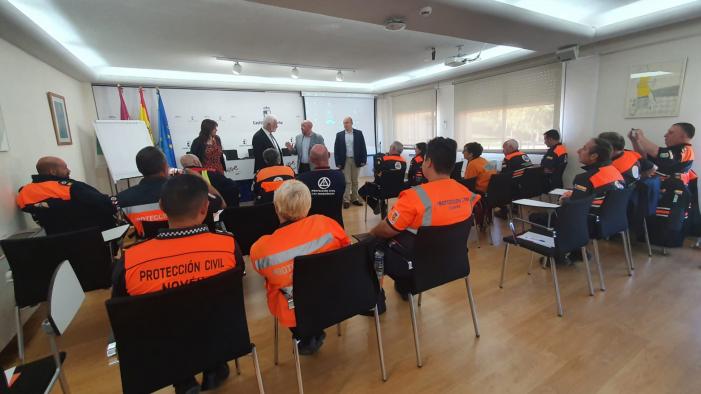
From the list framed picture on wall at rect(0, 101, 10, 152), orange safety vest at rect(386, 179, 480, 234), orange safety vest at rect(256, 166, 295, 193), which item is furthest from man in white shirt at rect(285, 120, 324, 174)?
orange safety vest at rect(386, 179, 480, 234)

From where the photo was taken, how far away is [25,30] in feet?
9.60

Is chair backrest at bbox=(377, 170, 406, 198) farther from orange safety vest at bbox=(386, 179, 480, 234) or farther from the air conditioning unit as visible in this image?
the air conditioning unit

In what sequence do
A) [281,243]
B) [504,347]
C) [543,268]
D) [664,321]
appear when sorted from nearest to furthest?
[281,243] → [504,347] → [664,321] → [543,268]

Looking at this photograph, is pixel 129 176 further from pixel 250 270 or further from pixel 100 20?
pixel 250 270

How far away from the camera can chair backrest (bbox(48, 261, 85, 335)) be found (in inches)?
48.0

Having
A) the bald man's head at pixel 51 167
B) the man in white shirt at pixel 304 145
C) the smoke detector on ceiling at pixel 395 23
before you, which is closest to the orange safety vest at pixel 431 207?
the smoke detector on ceiling at pixel 395 23

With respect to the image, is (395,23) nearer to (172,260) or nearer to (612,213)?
(612,213)

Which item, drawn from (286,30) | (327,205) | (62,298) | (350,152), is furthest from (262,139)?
(62,298)

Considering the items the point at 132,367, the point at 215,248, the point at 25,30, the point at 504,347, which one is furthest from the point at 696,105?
the point at 25,30

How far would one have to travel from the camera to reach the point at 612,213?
257 cm

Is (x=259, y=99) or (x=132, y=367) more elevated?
(x=259, y=99)

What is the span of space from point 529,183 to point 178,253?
4315 mm

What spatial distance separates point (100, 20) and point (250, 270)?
3098mm

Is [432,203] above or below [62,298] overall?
above
